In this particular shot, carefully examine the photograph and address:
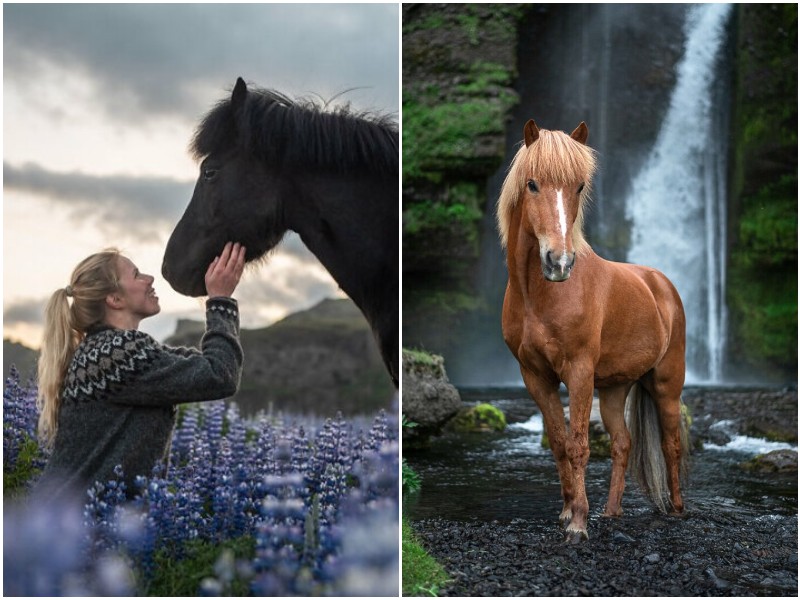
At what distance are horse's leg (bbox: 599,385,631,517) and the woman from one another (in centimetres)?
195

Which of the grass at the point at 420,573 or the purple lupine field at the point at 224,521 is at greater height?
the purple lupine field at the point at 224,521

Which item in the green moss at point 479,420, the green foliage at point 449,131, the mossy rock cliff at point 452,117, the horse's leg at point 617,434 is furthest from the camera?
the mossy rock cliff at point 452,117

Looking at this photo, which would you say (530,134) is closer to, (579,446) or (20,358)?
(579,446)

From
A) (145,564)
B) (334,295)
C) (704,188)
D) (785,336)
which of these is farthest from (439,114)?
(145,564)

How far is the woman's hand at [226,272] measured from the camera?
309 centimetres

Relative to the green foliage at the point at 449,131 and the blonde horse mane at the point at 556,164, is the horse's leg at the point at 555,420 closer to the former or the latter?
the blonde horse mane at the point at 556,164

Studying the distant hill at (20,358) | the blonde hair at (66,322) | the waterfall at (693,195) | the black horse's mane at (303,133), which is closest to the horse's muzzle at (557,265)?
the black horse's mane at (303,133)

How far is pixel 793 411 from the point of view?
881 cm

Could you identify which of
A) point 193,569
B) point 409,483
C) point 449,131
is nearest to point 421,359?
point 409,483

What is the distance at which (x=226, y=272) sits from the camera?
3.09 m

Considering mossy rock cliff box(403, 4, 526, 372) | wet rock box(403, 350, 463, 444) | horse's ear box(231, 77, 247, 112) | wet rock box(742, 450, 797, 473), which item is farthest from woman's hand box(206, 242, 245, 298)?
mossy rock cliff box(403, 4, 526, 372)

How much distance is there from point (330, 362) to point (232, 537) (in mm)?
790

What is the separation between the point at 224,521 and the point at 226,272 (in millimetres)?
967

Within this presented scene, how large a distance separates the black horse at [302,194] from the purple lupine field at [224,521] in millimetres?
509
